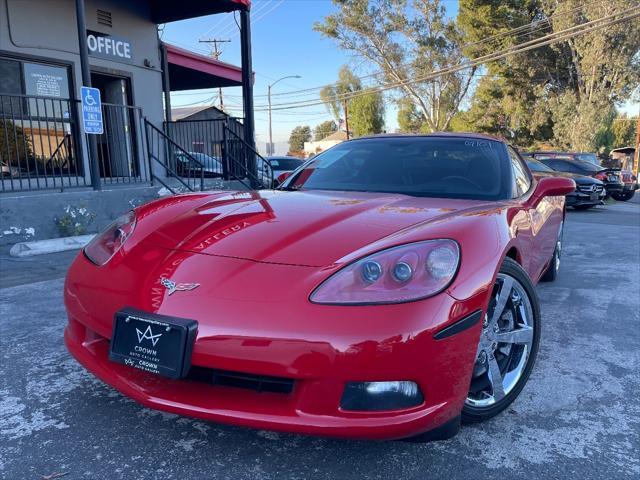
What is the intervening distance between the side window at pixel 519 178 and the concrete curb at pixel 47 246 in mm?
5220

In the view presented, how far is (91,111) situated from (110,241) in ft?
15.8

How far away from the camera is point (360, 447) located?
2045mm

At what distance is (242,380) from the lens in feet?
5.92

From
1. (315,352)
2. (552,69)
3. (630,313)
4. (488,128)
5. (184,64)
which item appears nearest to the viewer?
(315,352)

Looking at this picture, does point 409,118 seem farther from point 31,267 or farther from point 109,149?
point 31,267

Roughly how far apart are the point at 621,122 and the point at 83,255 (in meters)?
64.8

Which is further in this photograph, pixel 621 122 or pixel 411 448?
pixel 621 122

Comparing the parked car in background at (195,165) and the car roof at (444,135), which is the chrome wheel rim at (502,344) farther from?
the parked car in background at (195,165)

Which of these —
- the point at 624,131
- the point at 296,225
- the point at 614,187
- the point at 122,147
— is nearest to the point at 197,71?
the point at 122,147

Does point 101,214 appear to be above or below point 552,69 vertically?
below

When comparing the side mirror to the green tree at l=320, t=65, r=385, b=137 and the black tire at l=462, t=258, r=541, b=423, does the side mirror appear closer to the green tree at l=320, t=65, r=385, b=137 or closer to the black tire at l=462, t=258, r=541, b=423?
the black tire at l=462, t=258, r=541, b=423

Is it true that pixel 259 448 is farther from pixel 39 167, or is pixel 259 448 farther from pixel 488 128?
pixel 488 128

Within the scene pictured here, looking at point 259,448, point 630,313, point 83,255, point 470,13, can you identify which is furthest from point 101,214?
point 470,13

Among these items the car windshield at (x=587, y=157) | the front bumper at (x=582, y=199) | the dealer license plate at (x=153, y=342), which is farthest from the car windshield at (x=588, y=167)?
the dealer license plate at (x=153, y=342)
